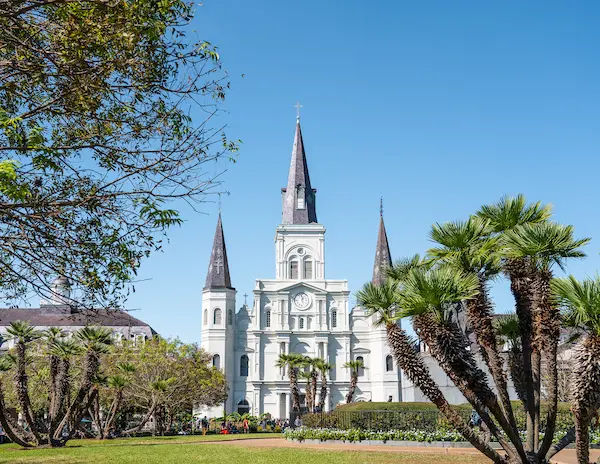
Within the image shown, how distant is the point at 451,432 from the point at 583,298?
15.0m

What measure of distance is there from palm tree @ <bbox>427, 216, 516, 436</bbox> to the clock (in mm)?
58105

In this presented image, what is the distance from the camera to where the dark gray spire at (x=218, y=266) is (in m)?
71.1

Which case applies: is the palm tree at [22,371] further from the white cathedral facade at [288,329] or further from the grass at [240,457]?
the white cathedral facade at [288,329]

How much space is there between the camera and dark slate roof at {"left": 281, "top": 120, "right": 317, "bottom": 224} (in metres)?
74.9

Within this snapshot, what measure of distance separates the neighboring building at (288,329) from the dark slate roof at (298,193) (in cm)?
23

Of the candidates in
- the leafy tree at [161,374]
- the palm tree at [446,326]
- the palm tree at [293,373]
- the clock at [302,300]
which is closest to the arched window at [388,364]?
the clock at [302,300]

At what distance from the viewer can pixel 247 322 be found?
71.3 meters

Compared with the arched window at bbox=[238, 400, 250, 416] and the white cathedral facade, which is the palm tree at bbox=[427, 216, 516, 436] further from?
the arched window at bbox=[238, 400, 250, 416]

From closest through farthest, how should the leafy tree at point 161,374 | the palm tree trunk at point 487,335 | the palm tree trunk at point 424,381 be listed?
the palm tree trunk at point 424,381 < the palm tree trunk at point 487,335 < the leafy tree at point 161,374

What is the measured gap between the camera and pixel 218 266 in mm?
72000

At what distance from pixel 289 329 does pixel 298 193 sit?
16.0 meters

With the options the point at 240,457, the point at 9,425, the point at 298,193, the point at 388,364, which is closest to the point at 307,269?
the point at 298,193

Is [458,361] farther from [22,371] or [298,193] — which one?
[298,193]

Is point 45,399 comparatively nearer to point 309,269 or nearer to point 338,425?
point 338,425
